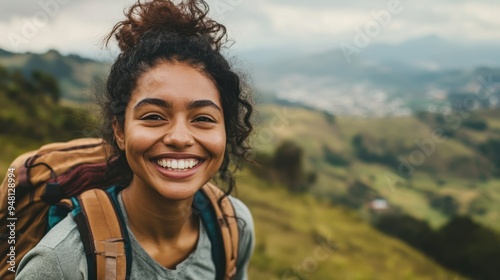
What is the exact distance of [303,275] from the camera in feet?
31.5

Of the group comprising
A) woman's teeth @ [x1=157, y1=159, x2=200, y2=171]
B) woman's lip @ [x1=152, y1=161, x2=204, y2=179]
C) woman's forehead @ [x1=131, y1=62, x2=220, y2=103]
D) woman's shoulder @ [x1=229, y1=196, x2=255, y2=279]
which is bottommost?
woman's shoulder @ [x1=229, y1=196, x2=255, y2=279]

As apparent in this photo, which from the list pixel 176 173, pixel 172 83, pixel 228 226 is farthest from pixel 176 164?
pixel 228 226

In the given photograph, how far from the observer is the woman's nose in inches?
101

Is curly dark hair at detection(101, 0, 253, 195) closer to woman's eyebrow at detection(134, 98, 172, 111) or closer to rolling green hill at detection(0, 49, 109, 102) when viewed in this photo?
woman's eyebrow at detection(134, 98, 172, 111)

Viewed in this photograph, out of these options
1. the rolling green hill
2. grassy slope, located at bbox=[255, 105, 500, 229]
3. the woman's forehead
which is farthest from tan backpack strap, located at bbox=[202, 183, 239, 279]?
the rolling green hill

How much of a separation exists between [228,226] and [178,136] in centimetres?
84

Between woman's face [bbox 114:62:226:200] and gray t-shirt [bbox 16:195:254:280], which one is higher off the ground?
woman's face [bbox 114:62:226:200]

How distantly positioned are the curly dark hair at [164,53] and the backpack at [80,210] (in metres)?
0.17

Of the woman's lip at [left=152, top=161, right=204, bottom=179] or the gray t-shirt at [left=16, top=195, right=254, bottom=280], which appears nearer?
the gray t-shirt at [left=16, top=195, right=254, bottom=280]

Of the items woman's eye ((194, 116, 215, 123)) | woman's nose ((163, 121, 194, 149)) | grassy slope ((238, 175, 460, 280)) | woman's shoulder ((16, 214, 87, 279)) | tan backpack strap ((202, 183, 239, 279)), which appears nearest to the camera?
woman's shoulder ((16, 214, 87, 279))

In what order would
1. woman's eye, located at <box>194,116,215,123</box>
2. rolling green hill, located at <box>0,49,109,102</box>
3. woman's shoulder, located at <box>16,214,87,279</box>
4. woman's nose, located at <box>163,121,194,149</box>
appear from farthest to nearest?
rolling green hill, located at <box>0,49,109,102</box> < woman's eye, located at <box>194,116,215,123</box> < woman's nose, located at <box>163,121,194,149</box> < woman's shoulder, located at <box>16,214,87,279</box>

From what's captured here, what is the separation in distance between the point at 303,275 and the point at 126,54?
25.0 feet

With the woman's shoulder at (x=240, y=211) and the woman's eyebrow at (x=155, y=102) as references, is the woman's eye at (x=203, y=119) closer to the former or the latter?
the woman's eyebrow at (x=155, y=102)

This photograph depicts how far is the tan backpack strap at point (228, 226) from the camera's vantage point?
3062 mm
